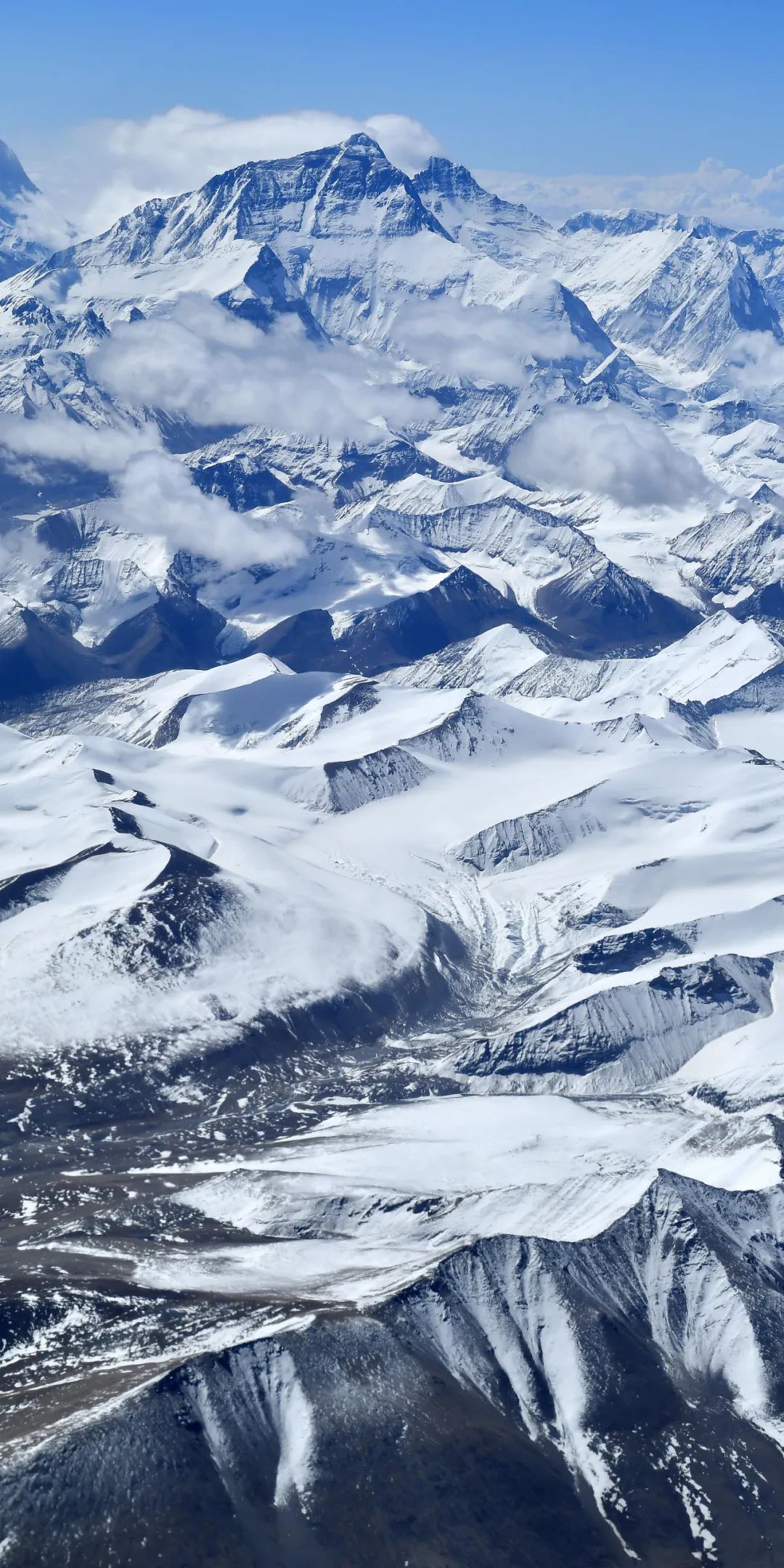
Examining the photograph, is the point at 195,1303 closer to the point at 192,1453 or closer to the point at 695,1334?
the point at 192,1453

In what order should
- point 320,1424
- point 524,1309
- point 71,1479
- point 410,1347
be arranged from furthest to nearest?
point 524,1309 < point 410,1347 < point 320,1424 < point 71,1479

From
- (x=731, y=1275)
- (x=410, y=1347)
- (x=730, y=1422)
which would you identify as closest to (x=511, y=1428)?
(x=410, y=1347)

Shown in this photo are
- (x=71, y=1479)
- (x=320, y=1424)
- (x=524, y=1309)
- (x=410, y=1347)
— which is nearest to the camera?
(x=71, y=1479)

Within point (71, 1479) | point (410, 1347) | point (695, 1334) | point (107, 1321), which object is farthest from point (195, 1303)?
point (695, 1334)

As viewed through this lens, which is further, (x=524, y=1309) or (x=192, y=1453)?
(x=524, y=1309)

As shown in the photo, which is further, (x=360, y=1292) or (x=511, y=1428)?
(x=360, y=1292)

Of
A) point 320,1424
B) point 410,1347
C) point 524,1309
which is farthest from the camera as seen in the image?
point 524,1309

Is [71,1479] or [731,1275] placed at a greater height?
[71,1479]

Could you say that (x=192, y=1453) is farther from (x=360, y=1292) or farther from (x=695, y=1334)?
(x=695, y=1334)

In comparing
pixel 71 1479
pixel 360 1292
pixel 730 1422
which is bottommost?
pixel 730 1422
